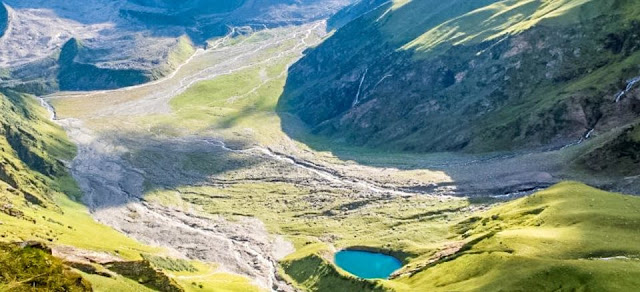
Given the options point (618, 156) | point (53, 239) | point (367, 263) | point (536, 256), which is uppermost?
point (536, 256)

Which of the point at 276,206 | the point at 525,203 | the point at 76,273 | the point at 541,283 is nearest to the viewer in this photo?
the point at 76,273

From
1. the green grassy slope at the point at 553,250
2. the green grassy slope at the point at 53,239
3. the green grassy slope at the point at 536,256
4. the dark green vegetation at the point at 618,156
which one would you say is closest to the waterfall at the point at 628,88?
the dark green vegetation at the point at 618,156

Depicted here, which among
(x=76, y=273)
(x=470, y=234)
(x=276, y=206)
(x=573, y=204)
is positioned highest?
(x=76, y=273)

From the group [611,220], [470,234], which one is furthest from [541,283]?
[470,234]

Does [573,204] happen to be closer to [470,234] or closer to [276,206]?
[470,234]

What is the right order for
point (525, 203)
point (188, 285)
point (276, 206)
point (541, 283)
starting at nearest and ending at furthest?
point (541, 283) → point (188, 285) → point (525, 203) → point (276, 206)

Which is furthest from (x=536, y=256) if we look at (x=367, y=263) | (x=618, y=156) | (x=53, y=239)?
(x=53, y=239)

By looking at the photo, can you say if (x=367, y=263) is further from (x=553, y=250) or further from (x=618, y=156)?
(x=618, y=156)
